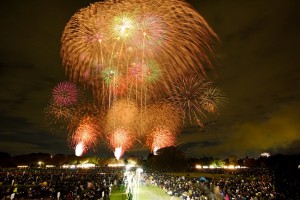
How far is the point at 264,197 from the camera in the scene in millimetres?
22062

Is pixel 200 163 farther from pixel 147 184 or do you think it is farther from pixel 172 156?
pixel 147 184

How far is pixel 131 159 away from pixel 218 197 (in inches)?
5258

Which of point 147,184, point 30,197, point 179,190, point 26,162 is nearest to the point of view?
point 30,197

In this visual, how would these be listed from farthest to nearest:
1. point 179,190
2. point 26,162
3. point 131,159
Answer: point 131,159, point 26,162, point 179,190

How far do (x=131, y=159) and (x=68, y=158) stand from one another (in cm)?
3391

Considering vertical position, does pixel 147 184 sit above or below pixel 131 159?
below

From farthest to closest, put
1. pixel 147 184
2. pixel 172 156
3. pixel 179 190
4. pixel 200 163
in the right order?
1. pixel 200 163
2. pixel 172 156
3. pixel 147 184
4. pixel 179 190

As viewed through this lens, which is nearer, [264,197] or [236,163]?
[264,197]

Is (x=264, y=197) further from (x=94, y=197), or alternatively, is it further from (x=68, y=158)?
(x=68, y=158)

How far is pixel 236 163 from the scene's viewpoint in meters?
157

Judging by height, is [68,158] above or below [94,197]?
above

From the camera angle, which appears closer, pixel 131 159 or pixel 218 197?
pixel 218 197

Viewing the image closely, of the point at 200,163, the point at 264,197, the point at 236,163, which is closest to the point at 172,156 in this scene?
the point at 264,197

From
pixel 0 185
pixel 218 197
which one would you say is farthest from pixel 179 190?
pixel 0 185
